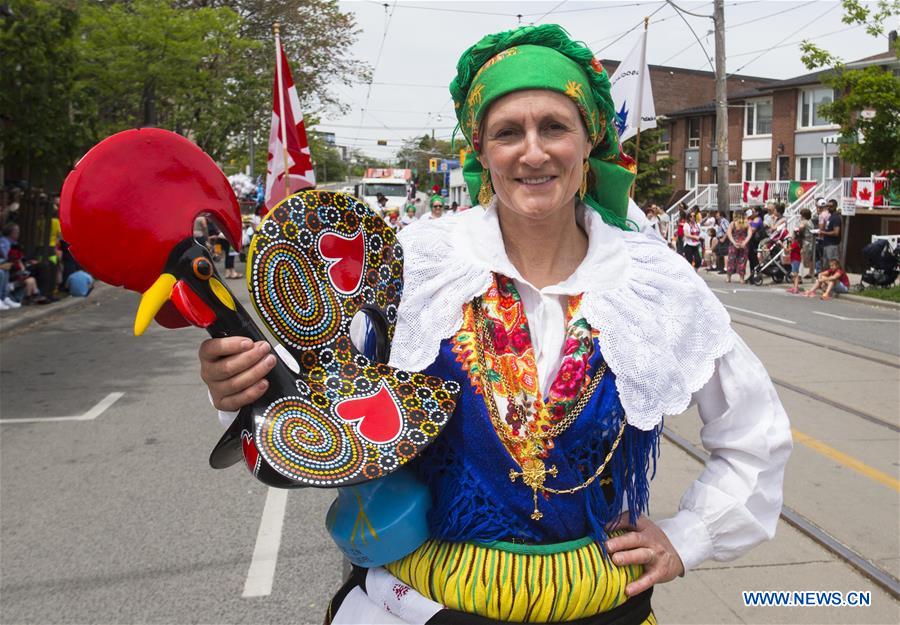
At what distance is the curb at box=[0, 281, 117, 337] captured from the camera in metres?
11.4

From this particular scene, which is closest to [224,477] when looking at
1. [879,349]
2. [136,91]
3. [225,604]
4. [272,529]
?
[272,529]

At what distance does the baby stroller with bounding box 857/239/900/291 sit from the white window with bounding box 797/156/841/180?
20.7 metres

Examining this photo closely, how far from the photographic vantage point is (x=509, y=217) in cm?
187

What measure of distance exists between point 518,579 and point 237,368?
0.66 meters

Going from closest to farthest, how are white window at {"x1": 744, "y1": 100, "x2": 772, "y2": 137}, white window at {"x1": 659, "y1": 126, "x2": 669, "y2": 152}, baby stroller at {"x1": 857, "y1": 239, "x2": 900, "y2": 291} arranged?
baby stroller at {"x1": 857, "y1": 239, "x2": 900, "y2": 291}, white window at {"x1": 744, "y1": 100, "x2": 772, "y2": 137}, white window at {"x1": 659, "y1": 126, "x2": 669, "y2": 152}

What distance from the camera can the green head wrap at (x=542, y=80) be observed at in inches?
66.1

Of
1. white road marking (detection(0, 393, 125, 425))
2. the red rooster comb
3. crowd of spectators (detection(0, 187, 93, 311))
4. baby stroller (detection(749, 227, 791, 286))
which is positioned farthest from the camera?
baby stroller (detection(749, 227, 791, 286))

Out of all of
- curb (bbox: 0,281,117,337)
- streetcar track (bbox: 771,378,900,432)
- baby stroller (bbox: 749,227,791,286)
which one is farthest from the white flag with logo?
baby stroller (bbox: 749,227,791,286)

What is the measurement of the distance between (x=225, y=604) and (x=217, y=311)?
243cm

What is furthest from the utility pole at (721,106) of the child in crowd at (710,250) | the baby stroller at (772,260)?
the baby stroller at (772,260)

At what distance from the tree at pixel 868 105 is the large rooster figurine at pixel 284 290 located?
15574 mm

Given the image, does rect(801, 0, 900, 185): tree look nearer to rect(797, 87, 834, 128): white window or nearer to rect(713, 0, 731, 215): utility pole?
rect(713, 0, 731, 215): utility pole

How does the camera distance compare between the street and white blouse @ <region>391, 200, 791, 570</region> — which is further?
the street

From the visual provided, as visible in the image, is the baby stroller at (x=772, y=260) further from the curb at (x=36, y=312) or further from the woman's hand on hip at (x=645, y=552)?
the woman's hand on hip at (x=645, y=552)
